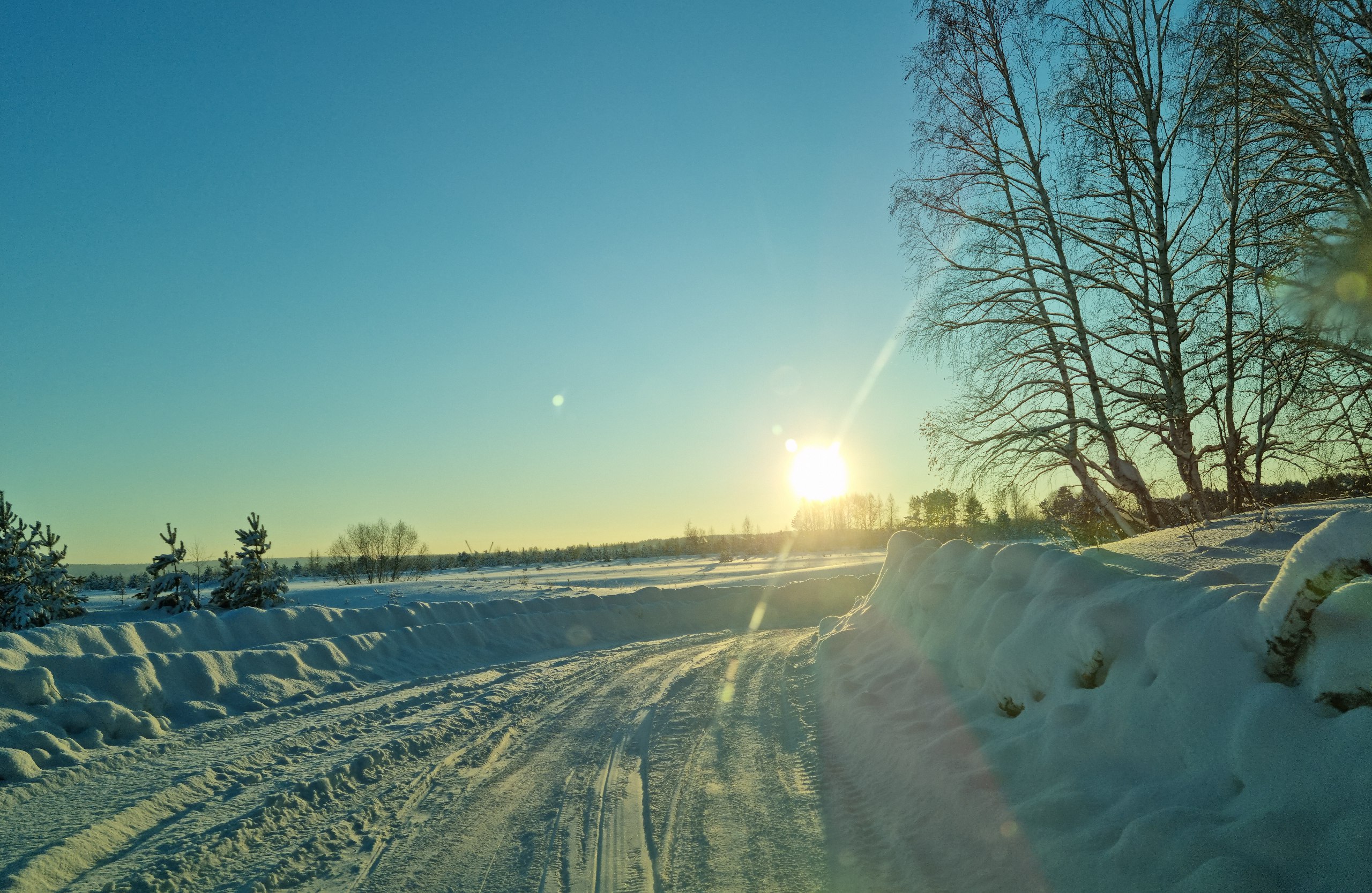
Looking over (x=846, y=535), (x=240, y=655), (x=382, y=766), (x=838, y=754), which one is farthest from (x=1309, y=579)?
(x=846, y=535)

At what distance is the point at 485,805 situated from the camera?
4648mm

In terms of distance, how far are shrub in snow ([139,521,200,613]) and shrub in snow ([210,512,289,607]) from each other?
633 millimetres

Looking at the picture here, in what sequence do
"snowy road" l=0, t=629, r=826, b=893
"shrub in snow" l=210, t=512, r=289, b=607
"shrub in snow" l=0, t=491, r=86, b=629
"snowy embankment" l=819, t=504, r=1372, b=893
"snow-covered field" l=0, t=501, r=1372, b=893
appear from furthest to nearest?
"shrub in snow" l=210, t=512, r=289, b=607 → "shrub in snow" l=0, t=491, r=86, b=629 → "snowy road" l=0, t=629, r=826, b=893 → "snow-covered field" l=0, t=501, r=1372, b=893 → "snowy embankment" l=819, t=504, r=1372, b=893

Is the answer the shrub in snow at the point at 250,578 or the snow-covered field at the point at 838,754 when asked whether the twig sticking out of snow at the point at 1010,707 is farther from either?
the shrub in snow at the point at 250,578

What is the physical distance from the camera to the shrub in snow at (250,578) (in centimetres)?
1547

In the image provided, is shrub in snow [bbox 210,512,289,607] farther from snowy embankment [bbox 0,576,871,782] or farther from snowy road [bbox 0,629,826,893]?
snowy road [bbox 0,629,826,893]

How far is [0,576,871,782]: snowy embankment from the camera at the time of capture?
20.5 feet

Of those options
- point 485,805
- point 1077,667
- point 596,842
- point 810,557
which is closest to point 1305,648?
point 1077,667

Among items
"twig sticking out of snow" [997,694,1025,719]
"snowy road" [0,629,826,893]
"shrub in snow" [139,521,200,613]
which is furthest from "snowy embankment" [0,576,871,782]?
"twig sticking out of snow" [997,694,1025,719]

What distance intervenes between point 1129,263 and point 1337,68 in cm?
288

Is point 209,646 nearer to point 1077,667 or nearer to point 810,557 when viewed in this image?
point 1077,667

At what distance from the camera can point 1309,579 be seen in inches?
116

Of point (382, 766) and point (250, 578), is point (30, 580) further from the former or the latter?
point (382, 766)

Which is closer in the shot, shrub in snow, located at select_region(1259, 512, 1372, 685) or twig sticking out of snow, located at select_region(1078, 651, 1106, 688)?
shrub in snow, located at select_region(1259, 512, 1372, 685)
